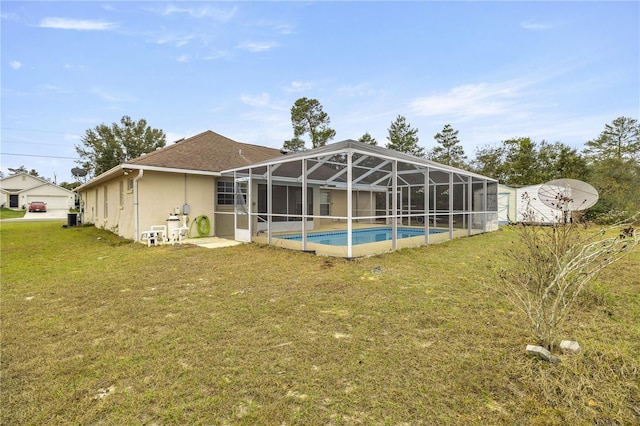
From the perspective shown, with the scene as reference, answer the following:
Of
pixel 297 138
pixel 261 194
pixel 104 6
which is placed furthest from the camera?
pixel 297 138

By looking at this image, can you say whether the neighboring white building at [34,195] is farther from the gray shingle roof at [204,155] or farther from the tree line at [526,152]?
the gray shingle roof at [204,155]

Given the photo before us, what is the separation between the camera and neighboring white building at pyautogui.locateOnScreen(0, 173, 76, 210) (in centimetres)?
3481

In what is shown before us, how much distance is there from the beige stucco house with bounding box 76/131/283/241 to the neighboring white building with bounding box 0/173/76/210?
3056 cm

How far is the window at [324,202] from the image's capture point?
55.2 feet

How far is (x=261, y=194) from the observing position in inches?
480

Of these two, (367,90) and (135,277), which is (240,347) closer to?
(135,277)

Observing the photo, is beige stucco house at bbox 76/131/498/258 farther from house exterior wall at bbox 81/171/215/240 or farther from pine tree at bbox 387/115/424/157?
pine tree at bbox 387/115/424/157

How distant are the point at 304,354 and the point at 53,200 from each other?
4602 centimetres

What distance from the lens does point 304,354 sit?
2.69 metres

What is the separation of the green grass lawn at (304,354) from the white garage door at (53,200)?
40.1 metres

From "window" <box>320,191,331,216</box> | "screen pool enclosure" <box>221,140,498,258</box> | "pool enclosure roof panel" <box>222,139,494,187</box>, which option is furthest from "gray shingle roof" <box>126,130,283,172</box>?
"window" <box>320,191,331,216</box>

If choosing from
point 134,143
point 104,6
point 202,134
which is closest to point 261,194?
point 202,134

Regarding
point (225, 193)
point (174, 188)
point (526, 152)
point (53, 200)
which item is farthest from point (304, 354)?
point (53, 200)

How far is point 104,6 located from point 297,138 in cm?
1931
